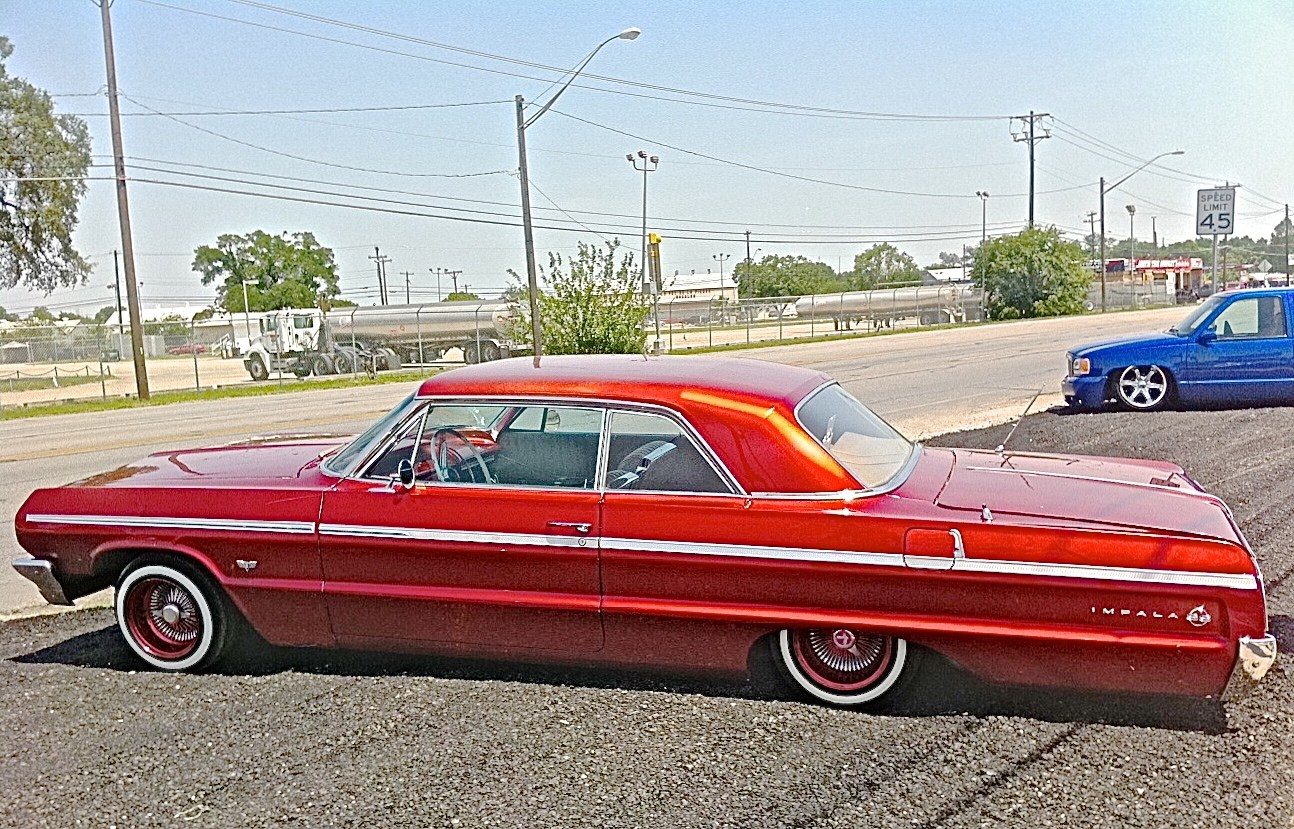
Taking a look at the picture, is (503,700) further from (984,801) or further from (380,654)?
(984,801)

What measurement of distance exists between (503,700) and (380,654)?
82 centimetres

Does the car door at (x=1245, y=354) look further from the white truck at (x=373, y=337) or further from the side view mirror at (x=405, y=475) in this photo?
the white truck at (x=373, y=337)

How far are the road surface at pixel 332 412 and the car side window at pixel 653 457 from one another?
3659mm

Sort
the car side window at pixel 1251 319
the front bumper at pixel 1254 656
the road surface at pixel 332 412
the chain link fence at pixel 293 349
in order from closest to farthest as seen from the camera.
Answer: the front bumper at pixel 1254 656, the car side window at pixel 1251 319, the road surface at pixel 332 412, the chain link fence at pixel 293 349

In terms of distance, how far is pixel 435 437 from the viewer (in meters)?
4.70

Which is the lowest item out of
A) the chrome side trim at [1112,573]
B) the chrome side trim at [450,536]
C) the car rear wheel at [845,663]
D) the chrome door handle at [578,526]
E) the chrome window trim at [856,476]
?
the car rear wheel at [845,663]

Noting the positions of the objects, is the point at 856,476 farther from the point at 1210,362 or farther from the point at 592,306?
the point at 592,306

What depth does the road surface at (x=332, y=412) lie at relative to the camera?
12555 millimetres

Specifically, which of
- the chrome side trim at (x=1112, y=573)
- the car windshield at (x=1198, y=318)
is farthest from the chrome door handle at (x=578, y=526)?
the car windshield at (x=1198, y=318)

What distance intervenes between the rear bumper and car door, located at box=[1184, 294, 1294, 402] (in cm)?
89

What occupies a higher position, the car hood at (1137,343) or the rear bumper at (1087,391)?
the car hood at (1137,343)

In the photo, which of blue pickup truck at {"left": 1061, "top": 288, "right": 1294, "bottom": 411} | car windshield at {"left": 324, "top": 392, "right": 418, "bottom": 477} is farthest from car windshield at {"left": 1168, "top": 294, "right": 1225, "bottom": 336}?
car windshield at {"left": 324, "top": 392, "right": 418, "bottom": 477}

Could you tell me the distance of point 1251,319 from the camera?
11.6 meters

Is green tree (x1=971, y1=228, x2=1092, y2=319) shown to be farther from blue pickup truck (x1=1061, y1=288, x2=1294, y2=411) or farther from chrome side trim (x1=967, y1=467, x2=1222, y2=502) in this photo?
chrome side trim (x1=967, y1=467, x2=1222, y2=502)
